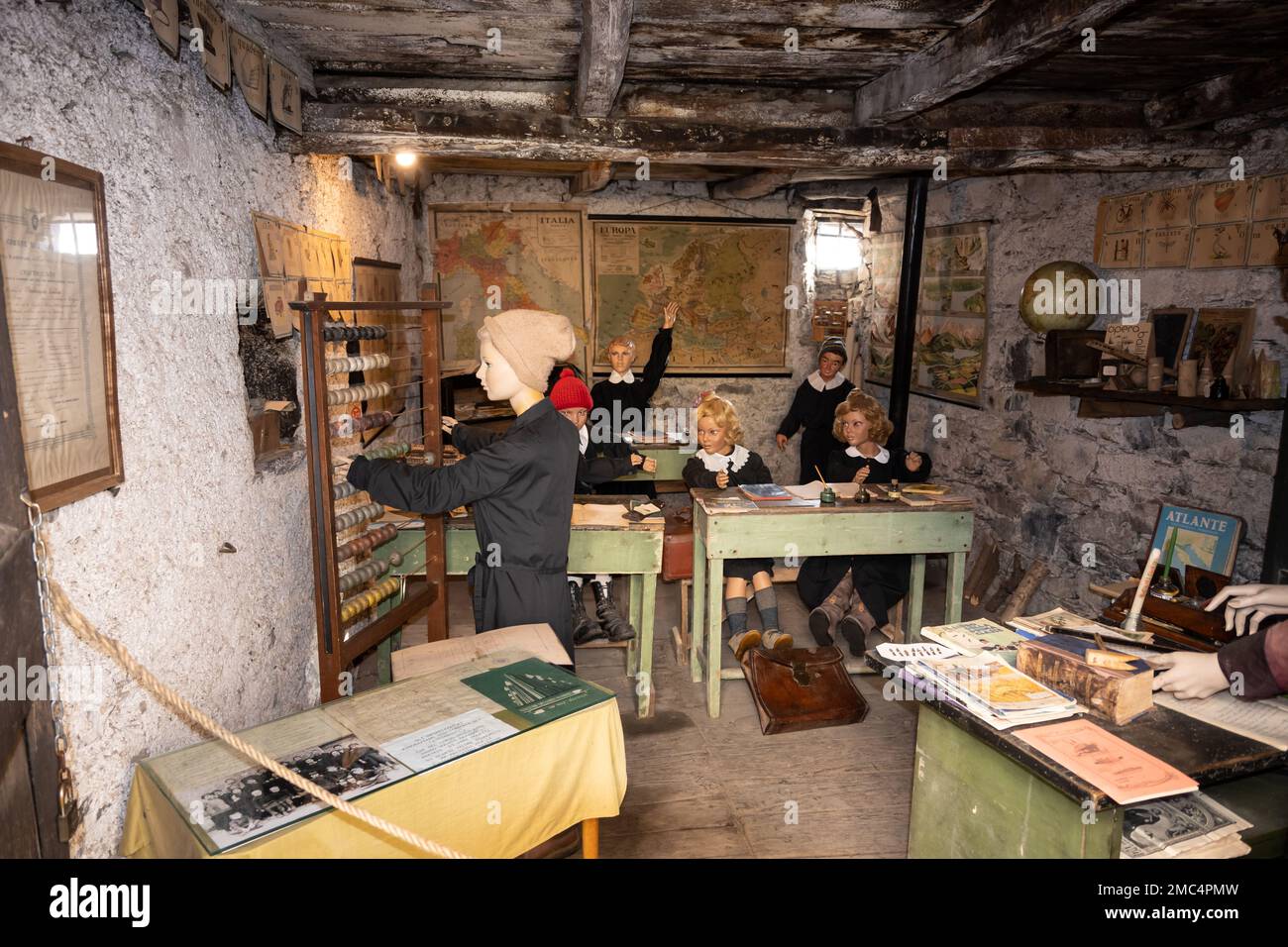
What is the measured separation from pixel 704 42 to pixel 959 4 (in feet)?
3.47

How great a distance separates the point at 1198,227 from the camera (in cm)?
502

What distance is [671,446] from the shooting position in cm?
796

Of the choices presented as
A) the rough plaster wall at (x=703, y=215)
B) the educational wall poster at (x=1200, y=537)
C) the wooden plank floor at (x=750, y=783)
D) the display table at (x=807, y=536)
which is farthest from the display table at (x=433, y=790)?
the rough plaster wall at (x=703, y=215)

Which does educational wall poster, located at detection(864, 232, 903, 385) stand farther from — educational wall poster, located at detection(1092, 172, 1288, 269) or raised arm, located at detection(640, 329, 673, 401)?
educational wall poster, located at detection(1092, 172, 1288, 269)

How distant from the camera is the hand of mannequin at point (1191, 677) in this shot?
2.83 m

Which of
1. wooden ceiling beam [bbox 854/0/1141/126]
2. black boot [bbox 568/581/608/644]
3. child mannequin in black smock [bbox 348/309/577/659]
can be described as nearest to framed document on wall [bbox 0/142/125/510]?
child mannequin in black smock [bbox 348/309/577/659]

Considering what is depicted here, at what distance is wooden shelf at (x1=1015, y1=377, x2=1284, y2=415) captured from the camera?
4.39 meters

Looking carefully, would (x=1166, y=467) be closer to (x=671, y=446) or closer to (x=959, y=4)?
(x=959, y=4)

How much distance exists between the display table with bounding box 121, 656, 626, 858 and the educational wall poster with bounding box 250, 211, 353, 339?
1.74 meters
